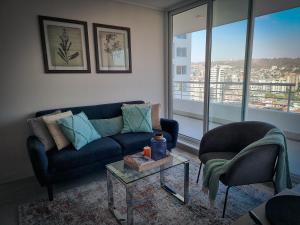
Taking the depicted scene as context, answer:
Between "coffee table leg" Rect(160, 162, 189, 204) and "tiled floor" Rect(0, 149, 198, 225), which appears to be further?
"coffee table leg" Rect(160, 162, 189, 204)

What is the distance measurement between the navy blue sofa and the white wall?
0.76 ft

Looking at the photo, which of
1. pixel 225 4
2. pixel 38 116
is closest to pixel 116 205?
pixel 38 116

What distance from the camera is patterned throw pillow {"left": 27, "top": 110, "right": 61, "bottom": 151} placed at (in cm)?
223

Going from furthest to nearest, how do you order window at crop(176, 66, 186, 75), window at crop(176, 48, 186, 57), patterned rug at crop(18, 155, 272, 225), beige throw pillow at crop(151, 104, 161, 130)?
window at crop(176, 66, 186, 75) < window at crop(176, 48, 186, 57) < beige throw pillow at crop(151, 104, 161, 130) < patterned rug at crop(18, 155, 272, 225)

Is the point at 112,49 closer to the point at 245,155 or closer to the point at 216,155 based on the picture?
the point at 216,155

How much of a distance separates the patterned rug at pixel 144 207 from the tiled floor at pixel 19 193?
0.28ft

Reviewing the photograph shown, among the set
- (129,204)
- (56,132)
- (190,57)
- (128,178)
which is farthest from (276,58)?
(56,132)

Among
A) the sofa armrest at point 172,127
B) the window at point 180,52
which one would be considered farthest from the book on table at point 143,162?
the window at point 180,52

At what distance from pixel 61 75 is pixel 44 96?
36 cm

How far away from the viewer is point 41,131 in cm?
225

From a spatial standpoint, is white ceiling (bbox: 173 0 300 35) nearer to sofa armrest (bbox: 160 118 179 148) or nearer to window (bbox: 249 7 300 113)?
window (bbox: 249 7 300 113)

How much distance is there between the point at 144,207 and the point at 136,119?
125 cm

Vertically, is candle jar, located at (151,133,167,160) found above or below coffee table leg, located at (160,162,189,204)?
above

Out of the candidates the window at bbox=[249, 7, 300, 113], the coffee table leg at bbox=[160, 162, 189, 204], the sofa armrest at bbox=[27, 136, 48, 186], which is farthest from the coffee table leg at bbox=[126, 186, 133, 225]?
the window at bbox=[249, 7, 300, 113]
